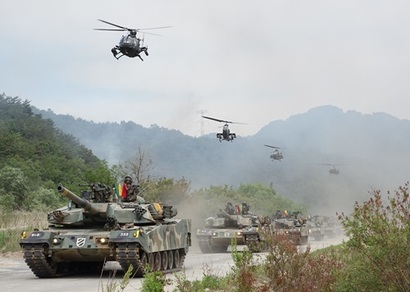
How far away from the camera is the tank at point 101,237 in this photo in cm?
1927

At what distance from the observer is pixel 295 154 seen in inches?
5305

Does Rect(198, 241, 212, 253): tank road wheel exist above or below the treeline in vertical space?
below

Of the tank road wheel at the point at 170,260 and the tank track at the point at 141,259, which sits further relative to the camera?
the tank road wheel at the point at 170,260

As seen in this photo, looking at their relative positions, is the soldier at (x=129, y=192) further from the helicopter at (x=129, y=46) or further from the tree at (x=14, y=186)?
the tree at (x=14, y=186)

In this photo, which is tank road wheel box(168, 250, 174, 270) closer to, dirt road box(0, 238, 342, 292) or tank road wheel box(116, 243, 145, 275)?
dirt road box(0, 238, 342, 292)

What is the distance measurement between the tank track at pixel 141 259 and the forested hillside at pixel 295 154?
6291 centimetres

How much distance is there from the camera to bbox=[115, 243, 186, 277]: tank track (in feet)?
62.1

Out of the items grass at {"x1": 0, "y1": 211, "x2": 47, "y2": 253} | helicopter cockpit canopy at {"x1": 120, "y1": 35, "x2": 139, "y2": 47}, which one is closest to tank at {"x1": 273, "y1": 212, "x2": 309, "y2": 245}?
grass at {"x1": 0, "y1": 211, "x2": 47, "y2": 253}

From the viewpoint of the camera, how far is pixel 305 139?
154m

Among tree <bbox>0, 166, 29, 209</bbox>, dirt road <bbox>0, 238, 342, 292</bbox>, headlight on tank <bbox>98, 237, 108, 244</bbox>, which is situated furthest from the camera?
tree <bbox>0, 166, 29, 209</bbox>

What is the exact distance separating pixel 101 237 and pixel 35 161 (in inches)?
2044

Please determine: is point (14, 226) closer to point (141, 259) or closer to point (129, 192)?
point (129, 192)

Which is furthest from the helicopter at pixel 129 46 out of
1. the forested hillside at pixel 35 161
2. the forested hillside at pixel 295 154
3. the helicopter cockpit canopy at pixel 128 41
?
the forested hillside at pixel 295 154

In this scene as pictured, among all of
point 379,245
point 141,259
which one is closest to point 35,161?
point 141,259
